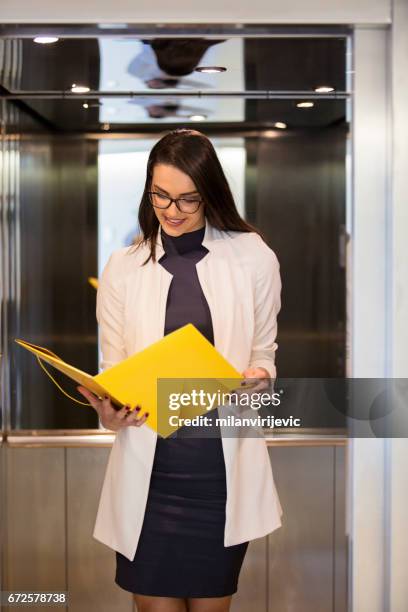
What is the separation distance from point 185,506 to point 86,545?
638 mm

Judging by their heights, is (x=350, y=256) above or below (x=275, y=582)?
above

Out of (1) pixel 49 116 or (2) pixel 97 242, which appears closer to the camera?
(1) pixel 49 116

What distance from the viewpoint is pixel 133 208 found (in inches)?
146

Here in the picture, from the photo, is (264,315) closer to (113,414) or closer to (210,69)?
(113,414)

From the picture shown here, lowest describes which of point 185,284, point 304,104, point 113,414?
point 113,414

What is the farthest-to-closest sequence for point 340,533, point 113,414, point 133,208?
1. point 133,208
2. point 340,533
3. point 113,414

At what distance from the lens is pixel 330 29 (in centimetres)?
245

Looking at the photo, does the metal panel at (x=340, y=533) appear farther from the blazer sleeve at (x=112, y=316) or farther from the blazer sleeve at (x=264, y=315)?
the blazer sleeve at (x=112, y=316)

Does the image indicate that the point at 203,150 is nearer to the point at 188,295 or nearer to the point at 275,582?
the point at 188,295

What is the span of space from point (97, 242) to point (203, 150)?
1632mm

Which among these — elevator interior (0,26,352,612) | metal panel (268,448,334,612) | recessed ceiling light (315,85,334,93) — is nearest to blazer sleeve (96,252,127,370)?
elevator interior (0,26,352,612)

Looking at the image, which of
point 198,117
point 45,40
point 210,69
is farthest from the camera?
point 198,117

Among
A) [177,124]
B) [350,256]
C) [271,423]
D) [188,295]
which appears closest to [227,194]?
[188,295]

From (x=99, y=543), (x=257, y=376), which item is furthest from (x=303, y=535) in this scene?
(x=257, y=376)
